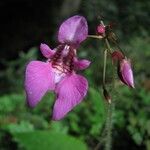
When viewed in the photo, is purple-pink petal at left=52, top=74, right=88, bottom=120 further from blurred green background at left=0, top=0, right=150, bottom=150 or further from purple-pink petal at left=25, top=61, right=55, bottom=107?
blurred green background at left=0, top=0, right=150, bottom=150

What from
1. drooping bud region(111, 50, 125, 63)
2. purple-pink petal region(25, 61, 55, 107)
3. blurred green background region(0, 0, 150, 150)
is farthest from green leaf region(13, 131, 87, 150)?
purple-pink petal region(25, 61, 55, 107)

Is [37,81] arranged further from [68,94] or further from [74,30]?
[74,30]

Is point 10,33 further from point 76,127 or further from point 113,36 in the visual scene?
point 113,36

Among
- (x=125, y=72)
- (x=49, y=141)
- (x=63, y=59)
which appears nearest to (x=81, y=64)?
(x=63, y=59)

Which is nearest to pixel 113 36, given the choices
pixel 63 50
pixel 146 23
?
pixel 63 50

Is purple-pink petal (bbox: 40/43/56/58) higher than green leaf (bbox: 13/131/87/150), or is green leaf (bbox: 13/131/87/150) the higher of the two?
purple-pink petal (bbox: 40/43/56/58)

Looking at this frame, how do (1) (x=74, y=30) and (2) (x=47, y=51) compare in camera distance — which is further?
(2) (x=47, y=51)
